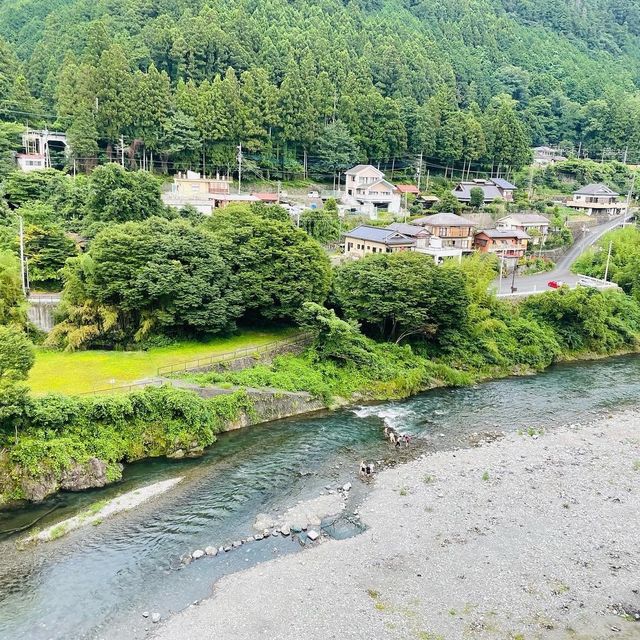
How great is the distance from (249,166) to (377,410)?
31.1m

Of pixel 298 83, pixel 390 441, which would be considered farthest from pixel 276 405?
pixel 298 83

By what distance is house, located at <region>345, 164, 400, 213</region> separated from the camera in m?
52.7

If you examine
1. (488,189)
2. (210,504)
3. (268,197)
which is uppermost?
(488,189)

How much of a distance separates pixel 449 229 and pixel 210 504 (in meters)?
31.2

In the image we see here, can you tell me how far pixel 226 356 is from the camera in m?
26.6

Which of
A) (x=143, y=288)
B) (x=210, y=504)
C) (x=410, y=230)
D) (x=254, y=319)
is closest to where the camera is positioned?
(x=210, y=504)

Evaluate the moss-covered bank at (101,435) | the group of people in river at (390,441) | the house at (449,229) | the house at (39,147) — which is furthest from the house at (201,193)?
the group of people in river at (390,441)

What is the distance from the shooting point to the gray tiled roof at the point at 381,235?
4031 cm

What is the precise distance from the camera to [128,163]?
48.3 metres

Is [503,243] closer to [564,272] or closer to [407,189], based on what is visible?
[564,272]

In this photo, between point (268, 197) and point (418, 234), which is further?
point (268, 197)

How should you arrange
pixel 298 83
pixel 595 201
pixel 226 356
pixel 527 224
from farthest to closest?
1. pixel 595 201
2. pixel 298 83
3. pixel 527 224
4. pixel 226 356

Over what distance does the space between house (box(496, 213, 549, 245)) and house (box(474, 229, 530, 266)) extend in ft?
8.38

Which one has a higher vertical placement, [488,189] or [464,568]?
[488,189]
